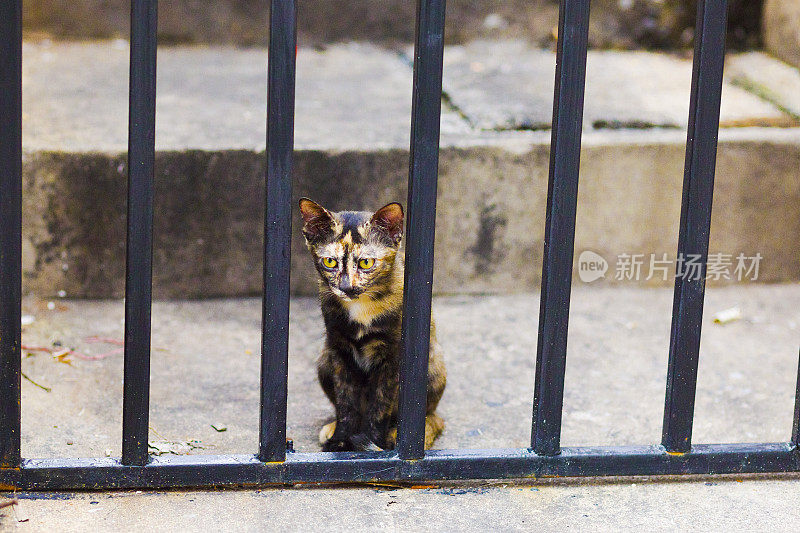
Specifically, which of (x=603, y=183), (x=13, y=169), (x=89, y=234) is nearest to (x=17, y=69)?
(x=13, y=169)

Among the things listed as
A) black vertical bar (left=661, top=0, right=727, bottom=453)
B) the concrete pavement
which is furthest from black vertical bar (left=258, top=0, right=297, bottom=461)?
black vertical bar (left=661, top=0, right=727, bottom=453)

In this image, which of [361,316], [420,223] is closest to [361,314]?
[361,316]

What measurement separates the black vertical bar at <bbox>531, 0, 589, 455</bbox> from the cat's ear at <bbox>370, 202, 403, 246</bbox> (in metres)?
0.55

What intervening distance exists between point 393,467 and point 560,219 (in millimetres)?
805

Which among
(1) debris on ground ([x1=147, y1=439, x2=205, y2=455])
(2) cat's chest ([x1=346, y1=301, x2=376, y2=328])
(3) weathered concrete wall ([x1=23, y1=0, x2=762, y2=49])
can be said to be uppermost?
(3) weathered concrete wall ([x1=23, y1=0, x2=762, y2=49])

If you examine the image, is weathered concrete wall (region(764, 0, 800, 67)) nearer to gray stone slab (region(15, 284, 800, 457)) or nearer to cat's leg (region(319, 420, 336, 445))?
gray stone slab (region(15, 284, 800, 457))

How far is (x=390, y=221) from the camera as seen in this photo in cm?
290

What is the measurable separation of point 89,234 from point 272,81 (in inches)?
82.5

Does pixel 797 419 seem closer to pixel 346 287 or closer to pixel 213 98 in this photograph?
pixel 346 287

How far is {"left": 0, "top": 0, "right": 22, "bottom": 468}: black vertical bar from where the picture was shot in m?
2.19

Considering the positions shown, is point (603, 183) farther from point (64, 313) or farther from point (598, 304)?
point (64, 313)

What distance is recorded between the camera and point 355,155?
4207 millimetres

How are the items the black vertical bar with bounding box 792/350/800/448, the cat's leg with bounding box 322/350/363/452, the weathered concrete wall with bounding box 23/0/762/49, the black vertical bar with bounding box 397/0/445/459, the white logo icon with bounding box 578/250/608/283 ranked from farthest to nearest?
Answer: the weathered concrete wall with bounding box 23/0/762/49 < the white logo icon with bounding box 578/250/608/283 < the cat's leg with bounding box 322/350/363/452 < the black vertical bar with bounding box 792/350/800/448 < the black vertical bar with bounding box 397/0/445/459

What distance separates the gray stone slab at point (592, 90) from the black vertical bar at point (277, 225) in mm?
2297
